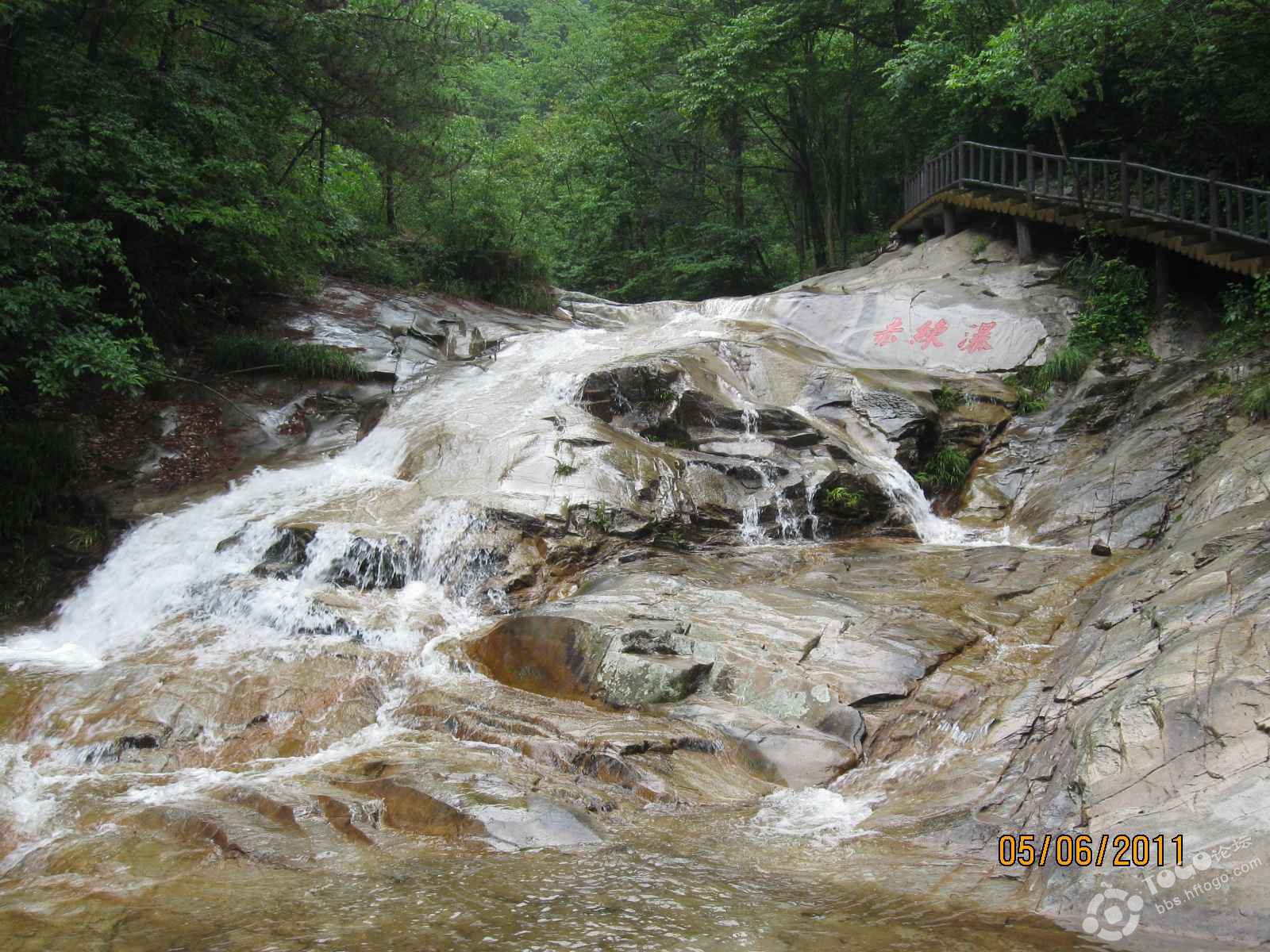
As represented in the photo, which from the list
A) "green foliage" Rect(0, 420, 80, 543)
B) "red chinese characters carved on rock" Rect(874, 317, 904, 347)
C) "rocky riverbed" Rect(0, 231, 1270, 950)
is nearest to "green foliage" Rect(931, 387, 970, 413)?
"rocky riverbed" Rect(0, 231, 1270, 950)

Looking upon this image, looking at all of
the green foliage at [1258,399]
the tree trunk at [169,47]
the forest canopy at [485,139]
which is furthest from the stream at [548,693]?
the tree trunk at [169,47]

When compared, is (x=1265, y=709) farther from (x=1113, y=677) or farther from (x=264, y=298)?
(x=264, y=298)

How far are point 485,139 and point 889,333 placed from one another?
1149 centimetres

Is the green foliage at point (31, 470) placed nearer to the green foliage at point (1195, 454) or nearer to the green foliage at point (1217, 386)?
the green foliage at point (1195, 454)

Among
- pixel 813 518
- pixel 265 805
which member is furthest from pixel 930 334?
pixel 265 805

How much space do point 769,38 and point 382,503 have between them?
45.0 feet

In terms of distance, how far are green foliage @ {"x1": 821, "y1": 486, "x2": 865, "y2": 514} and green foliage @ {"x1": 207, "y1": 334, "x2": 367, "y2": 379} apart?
721 cm

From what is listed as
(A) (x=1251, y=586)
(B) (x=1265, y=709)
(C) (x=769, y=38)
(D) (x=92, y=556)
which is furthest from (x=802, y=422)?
(C) (x=769, y=38)

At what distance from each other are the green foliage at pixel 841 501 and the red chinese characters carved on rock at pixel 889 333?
4.71 metres

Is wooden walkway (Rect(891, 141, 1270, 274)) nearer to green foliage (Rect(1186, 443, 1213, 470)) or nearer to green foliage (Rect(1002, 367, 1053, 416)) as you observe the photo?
green foliage (Rect(1002, 367, 1053, 416))

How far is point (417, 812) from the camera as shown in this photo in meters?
4.80

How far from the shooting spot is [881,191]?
22.8 metres

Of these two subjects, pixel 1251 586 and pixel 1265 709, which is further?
pixel 1251 586

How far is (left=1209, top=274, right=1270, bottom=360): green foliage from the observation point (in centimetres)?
998
